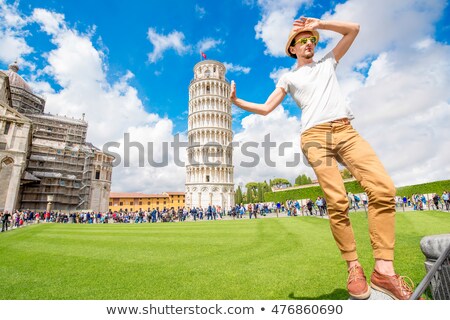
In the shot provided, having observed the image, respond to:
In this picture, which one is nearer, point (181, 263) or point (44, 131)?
point (181, 263)

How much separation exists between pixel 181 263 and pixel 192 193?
2077 inches

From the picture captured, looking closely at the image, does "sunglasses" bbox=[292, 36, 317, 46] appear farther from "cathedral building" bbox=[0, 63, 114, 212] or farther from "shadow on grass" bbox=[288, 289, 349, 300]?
"cathedral building" bbox=[0, 63, 114, 212]

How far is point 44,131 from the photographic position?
5238 centimetres

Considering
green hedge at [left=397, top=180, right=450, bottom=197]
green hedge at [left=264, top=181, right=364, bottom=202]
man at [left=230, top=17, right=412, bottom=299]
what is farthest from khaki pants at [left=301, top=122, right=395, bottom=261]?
green hedge at [left=264, top=181, right=364, bottom=202]

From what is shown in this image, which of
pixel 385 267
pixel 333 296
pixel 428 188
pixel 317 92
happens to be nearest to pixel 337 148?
pixel 317 92

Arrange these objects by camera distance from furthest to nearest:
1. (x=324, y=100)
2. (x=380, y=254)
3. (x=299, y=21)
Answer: (x=299, y=21) < (x=324, y=100) < (x=380, y=254)

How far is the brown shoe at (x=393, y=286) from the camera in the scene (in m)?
1.89

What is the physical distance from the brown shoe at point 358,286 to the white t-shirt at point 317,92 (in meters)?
1.46

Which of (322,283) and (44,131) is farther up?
(44,131)

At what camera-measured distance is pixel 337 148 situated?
249cm

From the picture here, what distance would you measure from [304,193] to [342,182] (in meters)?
42.7
